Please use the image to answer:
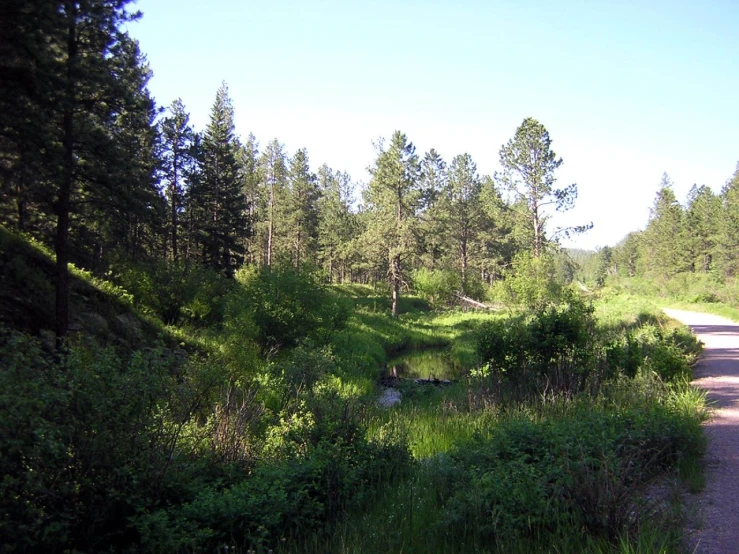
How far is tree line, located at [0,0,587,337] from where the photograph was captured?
1175 cm

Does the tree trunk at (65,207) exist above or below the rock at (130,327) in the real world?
above

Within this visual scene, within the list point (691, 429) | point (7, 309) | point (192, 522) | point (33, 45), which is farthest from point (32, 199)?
point (691, 429)

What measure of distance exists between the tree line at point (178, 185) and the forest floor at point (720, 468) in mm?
13902

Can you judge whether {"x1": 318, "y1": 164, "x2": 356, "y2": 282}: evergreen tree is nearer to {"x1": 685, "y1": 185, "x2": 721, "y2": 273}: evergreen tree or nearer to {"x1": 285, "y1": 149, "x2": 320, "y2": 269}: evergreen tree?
{"x1": 285, "y1": 149, "x2": 320, "y2": 269}: evergreen tree

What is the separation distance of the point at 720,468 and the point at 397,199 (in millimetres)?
34029

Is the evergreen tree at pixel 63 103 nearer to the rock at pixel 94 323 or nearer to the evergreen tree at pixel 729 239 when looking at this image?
the rock at pixel 94 323

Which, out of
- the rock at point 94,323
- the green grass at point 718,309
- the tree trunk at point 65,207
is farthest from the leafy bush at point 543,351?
the green grass at point 718,309

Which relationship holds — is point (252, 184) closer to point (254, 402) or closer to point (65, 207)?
point (65, 207)

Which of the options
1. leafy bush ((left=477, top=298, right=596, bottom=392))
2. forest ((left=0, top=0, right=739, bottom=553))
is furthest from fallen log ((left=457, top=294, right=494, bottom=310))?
leafy bush ((left=477, top=298, right=596, bottom=392))

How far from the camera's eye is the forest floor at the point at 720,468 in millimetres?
4258

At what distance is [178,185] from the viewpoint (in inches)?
1391

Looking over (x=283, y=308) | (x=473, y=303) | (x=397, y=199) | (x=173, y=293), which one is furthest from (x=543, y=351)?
(x=473, y=303)

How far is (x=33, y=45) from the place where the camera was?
1054 centimetres

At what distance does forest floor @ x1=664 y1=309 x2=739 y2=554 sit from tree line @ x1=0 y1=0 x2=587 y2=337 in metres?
13.9
